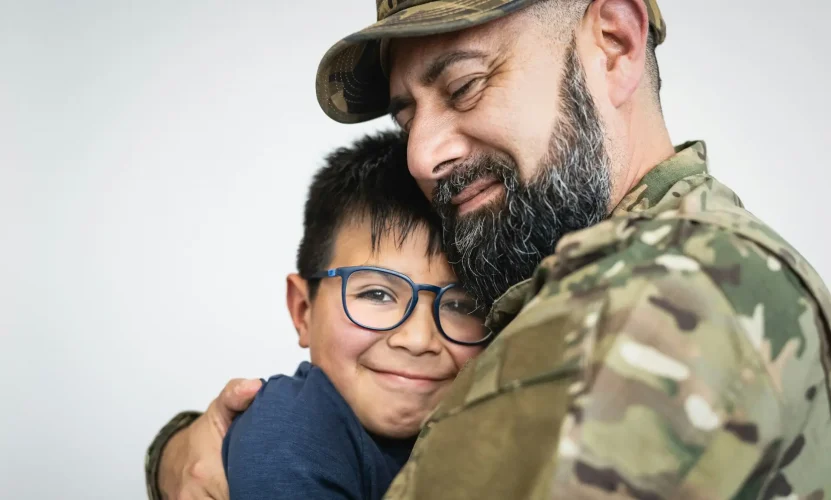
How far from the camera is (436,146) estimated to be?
5.70 feet

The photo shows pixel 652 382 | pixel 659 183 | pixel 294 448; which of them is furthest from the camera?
pixel 294 448

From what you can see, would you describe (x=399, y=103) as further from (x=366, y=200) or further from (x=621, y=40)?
(x=621, y=40)

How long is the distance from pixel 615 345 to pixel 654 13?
1.09 meters

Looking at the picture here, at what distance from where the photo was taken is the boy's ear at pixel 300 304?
7.33 ft

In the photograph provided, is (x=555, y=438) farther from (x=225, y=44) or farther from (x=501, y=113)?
(x=225, y=44)

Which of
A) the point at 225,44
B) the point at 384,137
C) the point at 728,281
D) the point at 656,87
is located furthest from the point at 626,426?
the point at 225,44

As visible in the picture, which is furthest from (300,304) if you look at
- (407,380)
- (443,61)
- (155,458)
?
(443,61)

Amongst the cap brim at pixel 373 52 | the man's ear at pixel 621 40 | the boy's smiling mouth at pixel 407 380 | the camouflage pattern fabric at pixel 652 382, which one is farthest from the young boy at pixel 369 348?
the camouflage pattern fabric at pixel 652 382

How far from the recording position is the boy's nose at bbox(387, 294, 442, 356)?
1919 millimetres

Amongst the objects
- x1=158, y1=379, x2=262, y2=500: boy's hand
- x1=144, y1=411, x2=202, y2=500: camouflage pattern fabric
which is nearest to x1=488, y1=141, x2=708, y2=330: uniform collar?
x1=158, y1=379, x2=262, y2=500: boy's hand

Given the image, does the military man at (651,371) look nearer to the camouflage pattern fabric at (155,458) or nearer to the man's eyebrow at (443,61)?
the man's eyebrow at (443,61)

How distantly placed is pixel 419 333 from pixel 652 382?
1.02 m

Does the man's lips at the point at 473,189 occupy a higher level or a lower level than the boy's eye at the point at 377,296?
higher

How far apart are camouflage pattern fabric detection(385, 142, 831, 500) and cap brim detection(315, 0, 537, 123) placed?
2.02 feet
